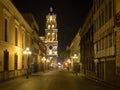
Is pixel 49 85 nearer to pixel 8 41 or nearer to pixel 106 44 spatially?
pixel 106 44

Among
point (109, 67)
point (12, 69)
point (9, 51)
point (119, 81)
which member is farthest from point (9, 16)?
point (119, 81)

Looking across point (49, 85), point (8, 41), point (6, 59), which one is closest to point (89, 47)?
point (8, 41)

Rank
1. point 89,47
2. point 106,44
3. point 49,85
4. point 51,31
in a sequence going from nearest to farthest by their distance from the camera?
1. point 49,85
2. point 106,44
3. point 89,47
4. point 51,31

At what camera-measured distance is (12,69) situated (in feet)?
155

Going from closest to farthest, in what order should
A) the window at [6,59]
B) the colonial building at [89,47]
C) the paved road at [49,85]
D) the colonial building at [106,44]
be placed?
the paved road at [49,85]
the colonial building at [106,44]
the window at [6,59]
the colonial building at [89,47]

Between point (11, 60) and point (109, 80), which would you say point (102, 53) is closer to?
point (109, 80)

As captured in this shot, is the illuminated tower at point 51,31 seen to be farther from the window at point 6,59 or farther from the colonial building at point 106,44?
the window at point 6,59

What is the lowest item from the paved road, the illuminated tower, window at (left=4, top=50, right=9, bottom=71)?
the paved road

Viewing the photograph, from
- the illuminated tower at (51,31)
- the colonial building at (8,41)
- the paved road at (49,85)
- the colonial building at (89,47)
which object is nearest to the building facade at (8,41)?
the colonial building at (8,41)

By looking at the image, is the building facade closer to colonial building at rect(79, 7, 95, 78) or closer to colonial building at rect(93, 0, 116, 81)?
colonial building at rect(93, 0, 116, 81)

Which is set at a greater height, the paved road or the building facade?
the building facade

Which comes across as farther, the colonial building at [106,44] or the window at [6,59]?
the window at [6,59]

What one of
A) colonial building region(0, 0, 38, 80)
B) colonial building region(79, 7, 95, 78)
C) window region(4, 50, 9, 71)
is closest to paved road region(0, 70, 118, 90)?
colonial building region(0, 0, 38, 80)

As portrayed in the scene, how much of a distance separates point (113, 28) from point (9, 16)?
17.5m
